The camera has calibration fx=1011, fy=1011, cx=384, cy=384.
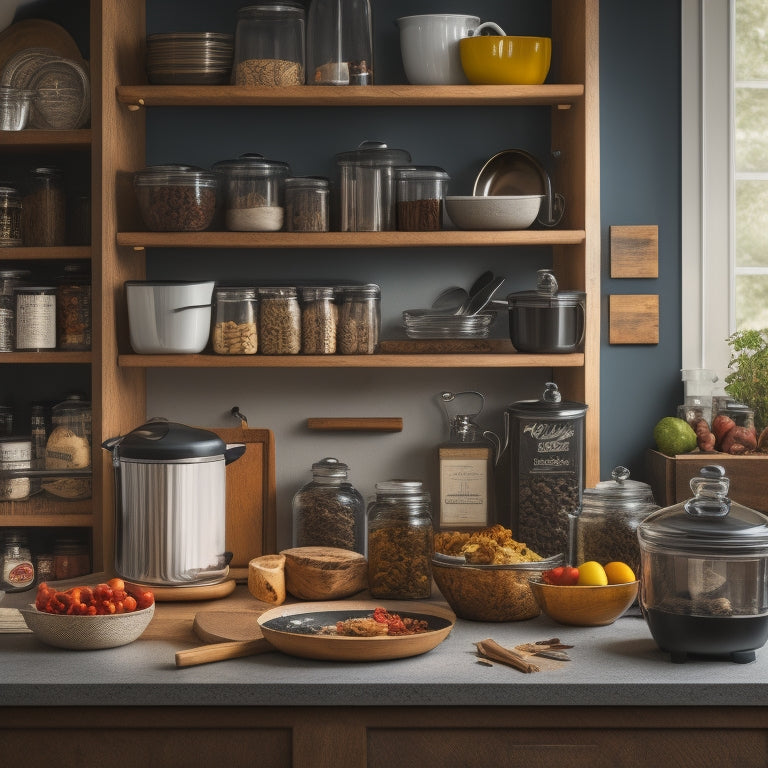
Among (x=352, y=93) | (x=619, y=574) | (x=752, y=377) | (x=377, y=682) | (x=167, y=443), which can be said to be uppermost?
(x=352, y=93)

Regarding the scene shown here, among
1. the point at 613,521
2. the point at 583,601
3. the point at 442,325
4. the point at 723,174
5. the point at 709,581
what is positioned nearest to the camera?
the point at 709,581

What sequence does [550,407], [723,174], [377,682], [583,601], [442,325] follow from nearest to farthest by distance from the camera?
1. [377,682]
2. [583,601]
3. [550,407]
4. [442,325]
5. [723,174]

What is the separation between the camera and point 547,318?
2.44 meters

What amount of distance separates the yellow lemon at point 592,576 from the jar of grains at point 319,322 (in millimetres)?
842

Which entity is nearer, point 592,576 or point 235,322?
point 592,576

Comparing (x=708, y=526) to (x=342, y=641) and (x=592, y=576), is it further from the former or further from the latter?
(x=342, y=641)

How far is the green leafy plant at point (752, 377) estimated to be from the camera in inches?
102

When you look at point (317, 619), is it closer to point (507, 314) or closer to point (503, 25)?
point (507, 314)

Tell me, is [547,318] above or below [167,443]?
above

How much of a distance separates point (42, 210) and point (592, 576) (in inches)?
64.3

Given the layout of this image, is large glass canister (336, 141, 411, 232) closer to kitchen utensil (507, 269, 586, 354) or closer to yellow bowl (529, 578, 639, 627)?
kitchen utensil (507, 269, 586, 354)

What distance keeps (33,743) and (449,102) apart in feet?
5.75

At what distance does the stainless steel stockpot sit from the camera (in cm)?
226

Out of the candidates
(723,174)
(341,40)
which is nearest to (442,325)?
(341,40)
